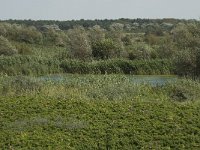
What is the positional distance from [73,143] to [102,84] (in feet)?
24.8

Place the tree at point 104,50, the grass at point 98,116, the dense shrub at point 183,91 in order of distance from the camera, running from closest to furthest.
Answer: the grass at point 98,116 → the dense shrub at point 183,91 → the tree at point 104,50

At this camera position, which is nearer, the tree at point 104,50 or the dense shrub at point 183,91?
the dense shrub at point 183,91

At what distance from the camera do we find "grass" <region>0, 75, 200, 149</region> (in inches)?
509

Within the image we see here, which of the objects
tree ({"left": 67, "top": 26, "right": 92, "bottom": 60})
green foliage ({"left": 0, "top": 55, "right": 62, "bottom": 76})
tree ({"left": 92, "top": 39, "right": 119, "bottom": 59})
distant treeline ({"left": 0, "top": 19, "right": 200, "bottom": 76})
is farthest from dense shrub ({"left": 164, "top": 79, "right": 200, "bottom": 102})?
tree ({"left": 92, "top": 39, "right": 119, "bottom": 59})

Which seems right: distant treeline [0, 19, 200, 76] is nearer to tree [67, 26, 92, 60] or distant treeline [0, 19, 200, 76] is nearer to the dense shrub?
tree [67, 26, 92, 60]

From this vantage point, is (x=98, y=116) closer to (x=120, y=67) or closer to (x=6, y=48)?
(x=120, y=67)

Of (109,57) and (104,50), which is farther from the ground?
(104,50)

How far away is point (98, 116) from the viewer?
49.4ft

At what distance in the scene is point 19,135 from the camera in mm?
13203

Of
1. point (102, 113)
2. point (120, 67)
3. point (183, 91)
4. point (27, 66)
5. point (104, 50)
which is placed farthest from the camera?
point (104, 50)

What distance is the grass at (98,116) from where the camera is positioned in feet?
42.4

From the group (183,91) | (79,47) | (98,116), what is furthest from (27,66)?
(98,116)

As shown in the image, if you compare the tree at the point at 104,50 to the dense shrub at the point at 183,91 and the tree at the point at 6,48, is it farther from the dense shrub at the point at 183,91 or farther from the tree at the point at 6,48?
the dense shrub at the point at 183,91

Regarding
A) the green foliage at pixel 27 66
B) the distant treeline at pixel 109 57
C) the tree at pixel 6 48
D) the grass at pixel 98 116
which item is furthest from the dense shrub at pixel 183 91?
the tree at pixel 6 48
